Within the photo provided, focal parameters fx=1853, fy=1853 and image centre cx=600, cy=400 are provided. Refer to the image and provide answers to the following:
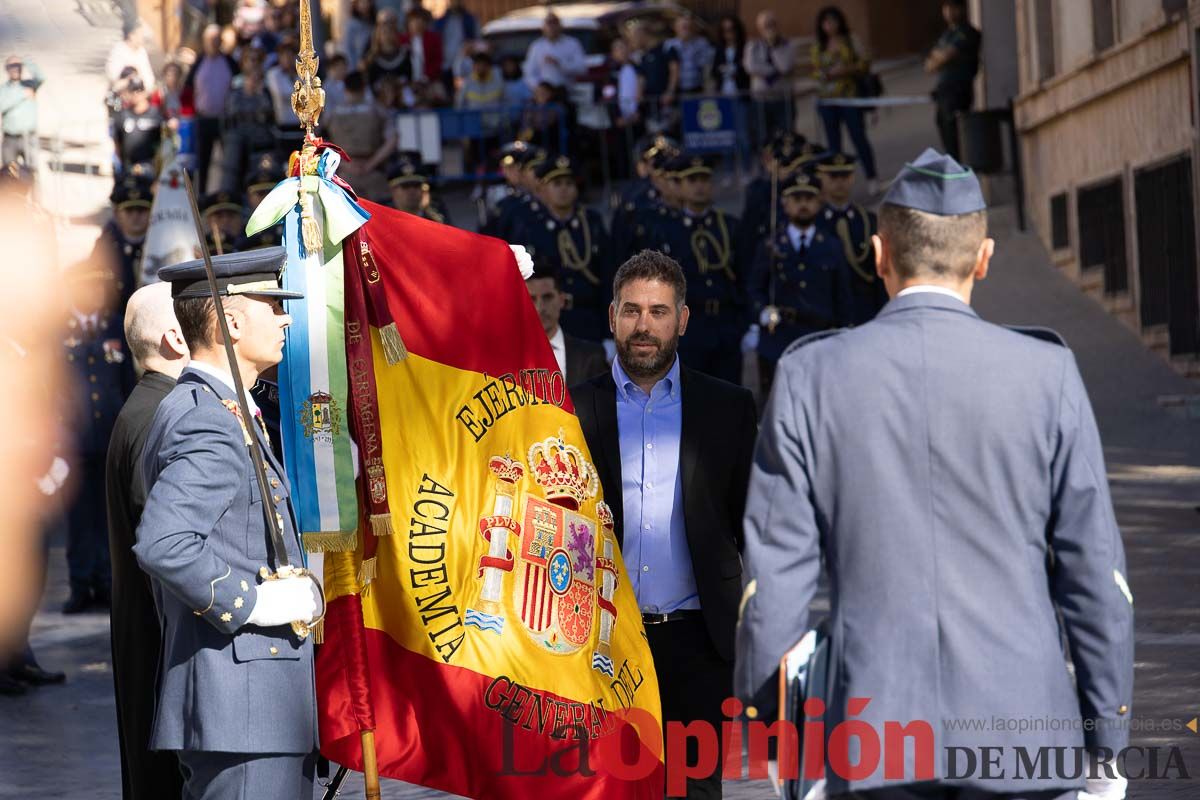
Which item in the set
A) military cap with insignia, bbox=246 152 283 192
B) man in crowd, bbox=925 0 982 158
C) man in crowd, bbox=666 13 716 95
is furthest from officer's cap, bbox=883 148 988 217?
man in crowd, bbox=666 13 716 95

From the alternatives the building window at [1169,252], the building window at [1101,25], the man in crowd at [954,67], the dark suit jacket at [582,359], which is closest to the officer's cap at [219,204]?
the dark suit jacket at [582,359]

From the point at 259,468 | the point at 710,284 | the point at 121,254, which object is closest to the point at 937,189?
the point at 259,468

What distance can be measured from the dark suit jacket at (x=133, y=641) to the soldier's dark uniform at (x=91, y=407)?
5.15 meters

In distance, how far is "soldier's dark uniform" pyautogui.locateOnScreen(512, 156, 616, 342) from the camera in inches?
526

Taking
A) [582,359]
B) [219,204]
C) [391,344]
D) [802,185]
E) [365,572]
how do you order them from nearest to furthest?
[365,572]
[391,344]
[582,359]
[802,185]
[219,204]

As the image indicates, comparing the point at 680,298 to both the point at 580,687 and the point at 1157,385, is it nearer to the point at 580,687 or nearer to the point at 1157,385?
the point at 580,687

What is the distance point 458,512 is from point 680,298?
94 centimetres

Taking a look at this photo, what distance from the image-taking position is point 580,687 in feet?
17.0

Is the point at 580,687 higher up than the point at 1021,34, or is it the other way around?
the point at 1021,34

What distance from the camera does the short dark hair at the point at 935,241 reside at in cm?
366

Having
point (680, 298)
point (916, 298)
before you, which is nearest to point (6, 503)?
point (680, 298)

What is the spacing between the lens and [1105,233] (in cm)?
1728

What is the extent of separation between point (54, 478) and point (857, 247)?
5945 mm

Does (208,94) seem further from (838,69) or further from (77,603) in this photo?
(77,603)
